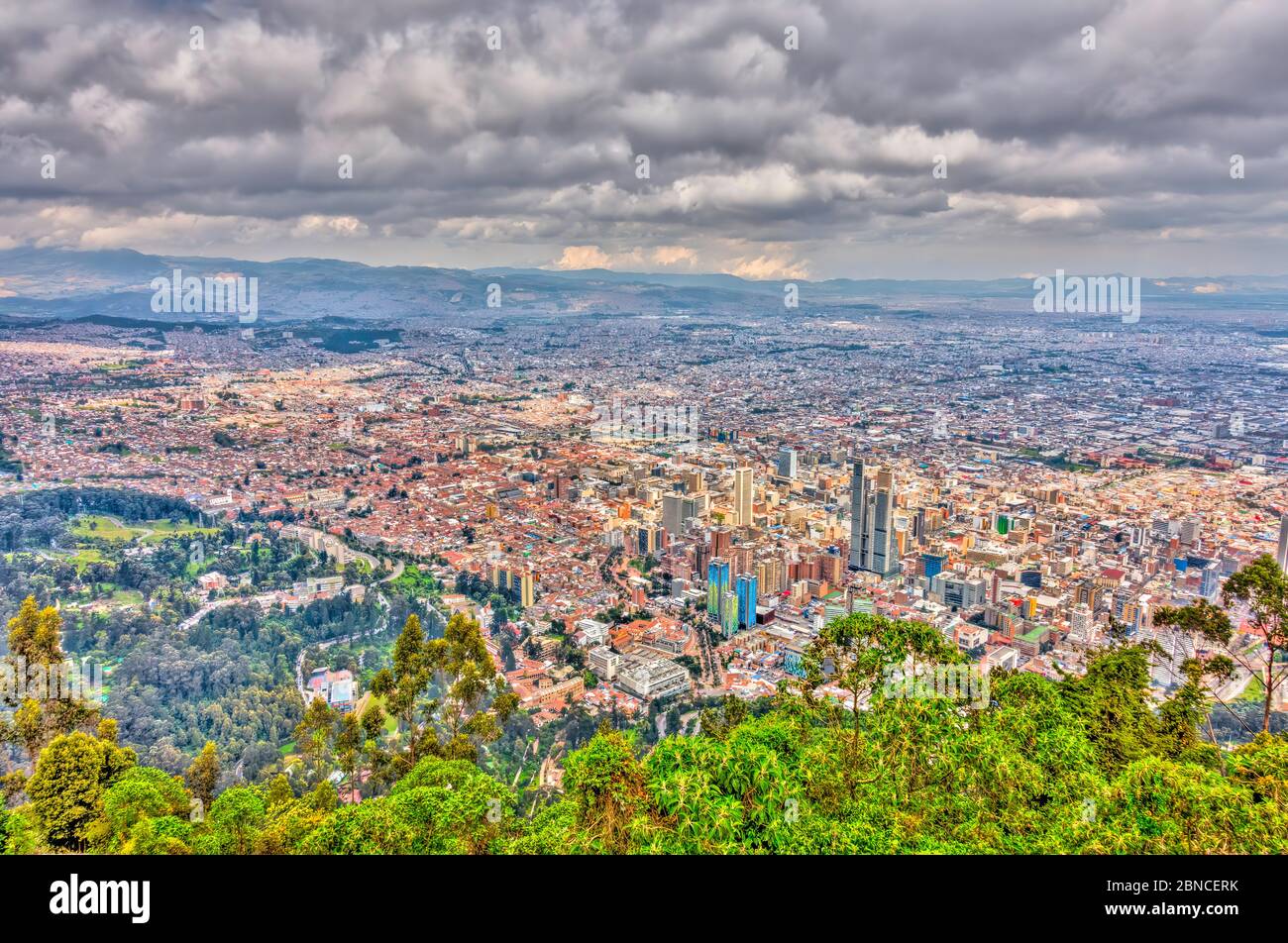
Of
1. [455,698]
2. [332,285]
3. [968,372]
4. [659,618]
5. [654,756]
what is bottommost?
[659,618]

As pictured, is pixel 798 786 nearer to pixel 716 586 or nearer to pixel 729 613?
pixel 729 613

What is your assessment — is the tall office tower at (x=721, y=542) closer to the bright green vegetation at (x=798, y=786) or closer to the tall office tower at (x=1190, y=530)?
the tall office tower at (x=1190, y=530)

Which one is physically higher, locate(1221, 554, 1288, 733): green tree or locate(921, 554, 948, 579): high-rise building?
locate(1221, 554, 1288, 733): green tree

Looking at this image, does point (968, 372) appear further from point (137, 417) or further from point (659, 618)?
point (137, 417)
